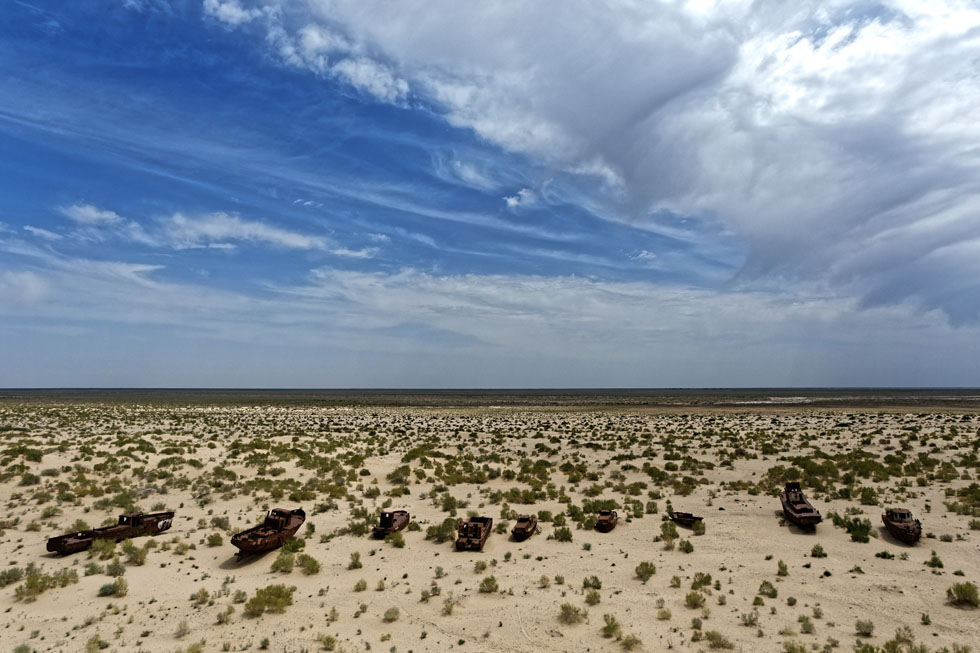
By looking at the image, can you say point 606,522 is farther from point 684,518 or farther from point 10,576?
point 10,576

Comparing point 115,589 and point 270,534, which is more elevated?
point 270,534

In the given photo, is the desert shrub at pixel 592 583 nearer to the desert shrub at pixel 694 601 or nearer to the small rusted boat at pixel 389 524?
the desert shrub at pixel 694 601

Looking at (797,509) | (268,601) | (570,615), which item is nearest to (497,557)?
(570,615)

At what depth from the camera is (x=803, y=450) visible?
36.2 meters

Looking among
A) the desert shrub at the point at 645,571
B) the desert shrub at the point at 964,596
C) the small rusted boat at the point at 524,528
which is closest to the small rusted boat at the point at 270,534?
the small rusted boat at the point at 524,528

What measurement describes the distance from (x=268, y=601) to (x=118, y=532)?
9237 mm

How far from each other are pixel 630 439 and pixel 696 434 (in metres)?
7.61

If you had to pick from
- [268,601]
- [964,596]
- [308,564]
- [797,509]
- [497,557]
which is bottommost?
[497,557]

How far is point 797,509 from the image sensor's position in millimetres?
19844

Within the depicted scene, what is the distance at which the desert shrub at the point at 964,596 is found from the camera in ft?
41.3

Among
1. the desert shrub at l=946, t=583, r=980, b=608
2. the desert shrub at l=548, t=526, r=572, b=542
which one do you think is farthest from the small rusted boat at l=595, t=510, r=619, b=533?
the desert shrub at l=946, t=583, r=980, b=608

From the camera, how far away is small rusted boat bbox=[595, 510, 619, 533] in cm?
1988

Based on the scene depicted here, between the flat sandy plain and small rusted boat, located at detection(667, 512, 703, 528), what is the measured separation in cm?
80

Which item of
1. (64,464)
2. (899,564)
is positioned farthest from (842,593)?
(64,464)
